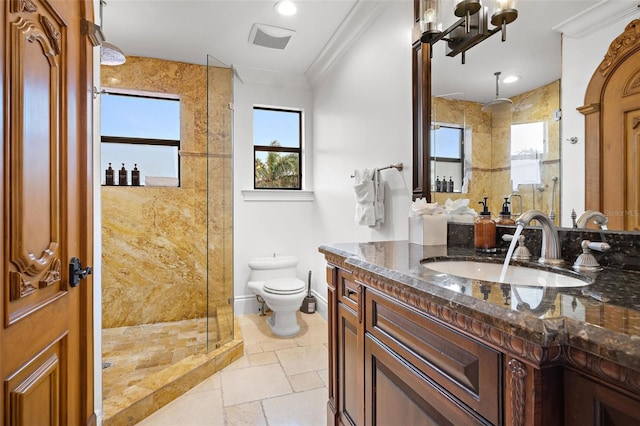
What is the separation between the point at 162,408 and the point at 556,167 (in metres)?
2.27

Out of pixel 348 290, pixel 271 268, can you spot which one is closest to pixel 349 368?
pixel 348 290

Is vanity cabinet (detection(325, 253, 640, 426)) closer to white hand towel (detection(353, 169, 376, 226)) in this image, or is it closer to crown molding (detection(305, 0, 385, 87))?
white hand towel (detection(353, 169, 376, 226))

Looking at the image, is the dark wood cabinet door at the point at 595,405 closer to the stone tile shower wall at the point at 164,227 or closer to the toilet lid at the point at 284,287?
the toilet lid at the point at 284,287

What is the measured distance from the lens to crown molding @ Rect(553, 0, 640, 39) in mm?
985

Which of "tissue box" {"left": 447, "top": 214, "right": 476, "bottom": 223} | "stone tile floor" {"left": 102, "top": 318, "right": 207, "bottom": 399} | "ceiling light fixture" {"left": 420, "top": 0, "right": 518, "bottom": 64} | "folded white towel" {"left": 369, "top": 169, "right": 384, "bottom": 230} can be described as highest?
"ceiling light fixture" {"left": 420, "top": 0, "right": 518, "bottom": 64}

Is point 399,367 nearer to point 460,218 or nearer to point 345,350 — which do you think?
point 345,350

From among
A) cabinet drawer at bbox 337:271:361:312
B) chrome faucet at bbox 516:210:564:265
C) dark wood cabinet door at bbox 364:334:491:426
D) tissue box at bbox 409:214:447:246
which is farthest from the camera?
tissue box at bbox 409:214:447:246

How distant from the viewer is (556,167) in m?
1.18

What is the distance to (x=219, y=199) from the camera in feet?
9.33

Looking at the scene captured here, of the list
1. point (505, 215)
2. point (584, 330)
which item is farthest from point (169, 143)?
point (584, 330)

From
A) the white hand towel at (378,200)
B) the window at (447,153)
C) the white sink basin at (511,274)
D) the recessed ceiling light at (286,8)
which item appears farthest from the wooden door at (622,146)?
the recessed ceiling light at (286,8)

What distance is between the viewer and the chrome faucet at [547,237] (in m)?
1.05

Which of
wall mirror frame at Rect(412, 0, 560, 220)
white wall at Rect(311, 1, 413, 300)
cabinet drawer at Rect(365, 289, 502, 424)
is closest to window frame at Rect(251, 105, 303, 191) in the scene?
white wall at Rect(311, 1, 413, 300)

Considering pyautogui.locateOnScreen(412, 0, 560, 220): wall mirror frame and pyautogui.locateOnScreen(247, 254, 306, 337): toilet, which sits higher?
pyautogui.locateOnScreen(412, 0, 560, 220): wall mirror frame
